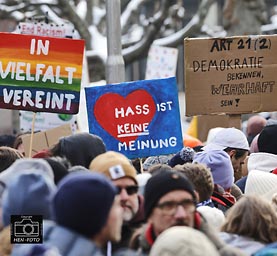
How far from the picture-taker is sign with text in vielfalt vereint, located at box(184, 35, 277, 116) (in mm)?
9414

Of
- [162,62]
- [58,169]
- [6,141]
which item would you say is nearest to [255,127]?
[6,141]

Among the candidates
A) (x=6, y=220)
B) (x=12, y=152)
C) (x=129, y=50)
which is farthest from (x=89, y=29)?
(x=6, y=220)

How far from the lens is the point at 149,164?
28.4 ft

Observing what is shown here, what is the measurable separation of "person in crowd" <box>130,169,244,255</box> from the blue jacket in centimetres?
51

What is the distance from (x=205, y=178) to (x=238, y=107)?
316cm

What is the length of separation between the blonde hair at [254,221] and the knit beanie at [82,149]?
144 cm

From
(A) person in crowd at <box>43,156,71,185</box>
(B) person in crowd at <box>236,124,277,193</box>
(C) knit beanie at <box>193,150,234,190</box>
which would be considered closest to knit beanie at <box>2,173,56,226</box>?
(A) person in crowd at <box>43,156,71,185</box>

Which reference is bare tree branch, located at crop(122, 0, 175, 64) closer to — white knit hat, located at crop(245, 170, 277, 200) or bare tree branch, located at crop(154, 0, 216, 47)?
bare tree branch, located at crop(154, 0, 216, 47)

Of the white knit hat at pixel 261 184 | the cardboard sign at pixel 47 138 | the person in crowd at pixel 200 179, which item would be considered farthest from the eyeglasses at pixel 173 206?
the cardboard sign at pixel 47 138

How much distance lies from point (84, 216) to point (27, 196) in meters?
0.56

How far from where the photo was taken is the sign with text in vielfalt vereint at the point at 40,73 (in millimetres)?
8055

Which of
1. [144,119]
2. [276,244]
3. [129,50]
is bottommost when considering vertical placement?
[276,244]

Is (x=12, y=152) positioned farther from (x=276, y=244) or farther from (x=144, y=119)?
(x=276, y=244)

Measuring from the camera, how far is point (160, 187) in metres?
4.96
